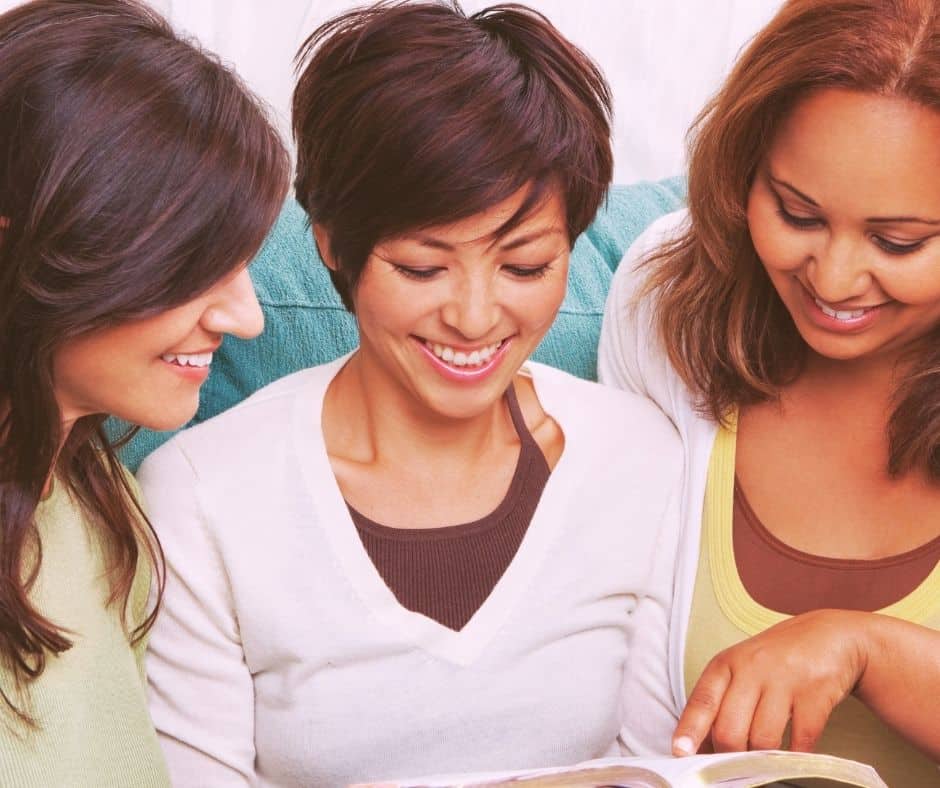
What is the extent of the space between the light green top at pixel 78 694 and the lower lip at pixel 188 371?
194 mm

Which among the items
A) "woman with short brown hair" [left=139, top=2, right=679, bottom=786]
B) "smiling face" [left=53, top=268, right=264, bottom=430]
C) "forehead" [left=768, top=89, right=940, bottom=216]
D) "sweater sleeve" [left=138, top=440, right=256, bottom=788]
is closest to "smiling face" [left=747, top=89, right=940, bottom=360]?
"forehead" [left=768, top=89, right=940, bottom=216]

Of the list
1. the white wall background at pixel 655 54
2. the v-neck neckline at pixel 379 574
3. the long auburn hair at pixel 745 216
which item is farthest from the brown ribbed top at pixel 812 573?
the white wall background at pixel 655 54

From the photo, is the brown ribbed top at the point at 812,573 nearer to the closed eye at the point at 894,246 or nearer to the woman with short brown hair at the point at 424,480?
the woman with short brown hair at the point at 424,480

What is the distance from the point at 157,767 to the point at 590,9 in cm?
174

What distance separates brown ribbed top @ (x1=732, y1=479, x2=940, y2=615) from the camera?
146 centimetres

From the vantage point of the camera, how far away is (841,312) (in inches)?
55.1

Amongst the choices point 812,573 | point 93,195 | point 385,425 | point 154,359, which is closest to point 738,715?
point 812,573

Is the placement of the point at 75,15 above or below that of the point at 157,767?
above

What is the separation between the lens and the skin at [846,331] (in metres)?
1.27

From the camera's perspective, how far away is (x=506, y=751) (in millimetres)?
1516

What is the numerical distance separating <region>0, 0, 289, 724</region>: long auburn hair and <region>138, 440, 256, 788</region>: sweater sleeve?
212 mm

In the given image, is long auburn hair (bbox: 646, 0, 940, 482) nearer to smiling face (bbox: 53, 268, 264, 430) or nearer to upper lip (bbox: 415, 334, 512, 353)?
upper lip (bbox: 415, 334, 512, 353)

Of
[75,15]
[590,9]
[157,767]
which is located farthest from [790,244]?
[590,9]

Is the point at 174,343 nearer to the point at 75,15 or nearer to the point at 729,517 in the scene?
the point at 75,15
